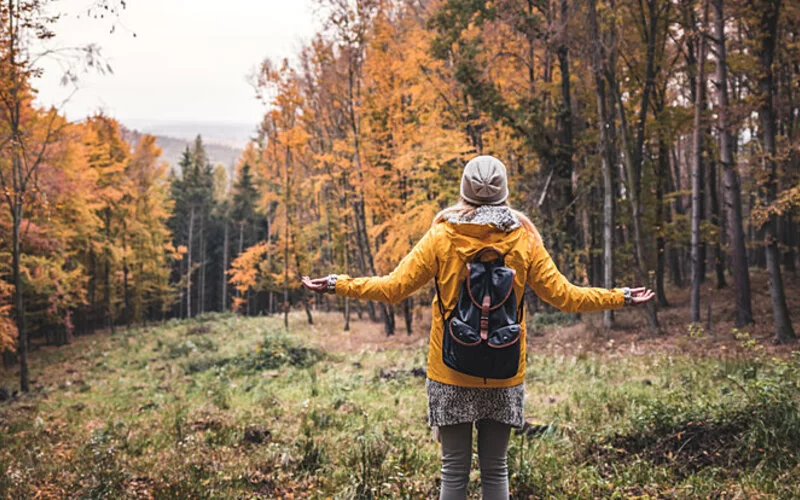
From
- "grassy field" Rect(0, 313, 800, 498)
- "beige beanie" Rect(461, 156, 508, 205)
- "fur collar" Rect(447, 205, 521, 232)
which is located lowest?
"grassy field" Rect(0, 313, 800, 498)

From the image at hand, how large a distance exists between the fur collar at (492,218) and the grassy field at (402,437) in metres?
2.12

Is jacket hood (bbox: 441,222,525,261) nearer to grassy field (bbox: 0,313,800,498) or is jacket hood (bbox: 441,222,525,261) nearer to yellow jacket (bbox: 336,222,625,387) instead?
yellow jacket (bbox: 336,222,625,387)

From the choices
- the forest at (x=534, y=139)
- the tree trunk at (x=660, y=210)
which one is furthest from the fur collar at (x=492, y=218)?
the tree trunk at (x=660, y=210)

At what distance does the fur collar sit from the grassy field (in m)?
2.12

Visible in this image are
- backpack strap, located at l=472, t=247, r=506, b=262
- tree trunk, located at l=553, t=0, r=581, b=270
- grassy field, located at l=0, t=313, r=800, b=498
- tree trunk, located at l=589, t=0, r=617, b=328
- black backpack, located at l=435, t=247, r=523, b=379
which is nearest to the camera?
black backpack, located at l=435, t=247, r=523, b=379

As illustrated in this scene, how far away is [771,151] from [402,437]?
1035 centimetres

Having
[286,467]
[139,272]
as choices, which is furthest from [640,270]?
[139,272]

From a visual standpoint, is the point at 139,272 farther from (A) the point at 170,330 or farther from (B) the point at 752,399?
(B) the point at 752,399

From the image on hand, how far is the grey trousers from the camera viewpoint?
2701mm

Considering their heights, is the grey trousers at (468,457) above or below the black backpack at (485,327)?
below

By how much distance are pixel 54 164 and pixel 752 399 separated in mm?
21900

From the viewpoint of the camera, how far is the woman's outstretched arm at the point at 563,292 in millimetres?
2791

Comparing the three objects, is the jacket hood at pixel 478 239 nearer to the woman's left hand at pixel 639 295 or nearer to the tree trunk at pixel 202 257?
Result: the woman's left hand at pixel 639 295

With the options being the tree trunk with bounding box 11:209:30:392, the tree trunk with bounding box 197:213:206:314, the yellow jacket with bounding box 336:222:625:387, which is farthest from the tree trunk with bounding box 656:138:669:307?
the tree trunk with bounding box 197:213:206:314
